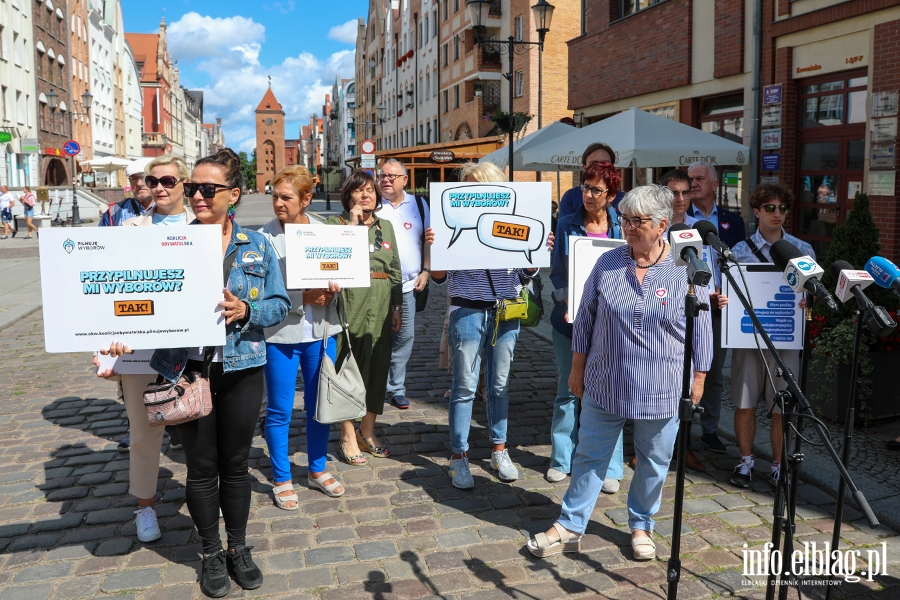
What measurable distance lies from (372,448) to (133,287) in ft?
8.64

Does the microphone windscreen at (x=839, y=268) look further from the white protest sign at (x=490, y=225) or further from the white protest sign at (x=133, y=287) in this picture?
the white protest sign at (x=133, y=287)

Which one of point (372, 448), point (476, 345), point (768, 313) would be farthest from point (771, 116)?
point (372, 448)

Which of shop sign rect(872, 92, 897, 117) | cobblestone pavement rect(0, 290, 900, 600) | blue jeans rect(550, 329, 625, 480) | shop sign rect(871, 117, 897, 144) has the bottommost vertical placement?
cobblestone pavement rect(0, 290, 900, 600)

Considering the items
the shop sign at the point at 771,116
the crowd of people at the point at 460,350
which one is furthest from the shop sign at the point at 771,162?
the crowd of people at the point at 460,350

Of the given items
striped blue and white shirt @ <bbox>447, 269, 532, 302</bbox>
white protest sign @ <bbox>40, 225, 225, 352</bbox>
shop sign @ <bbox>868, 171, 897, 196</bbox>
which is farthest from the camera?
shop sign @ <bbox>868, 171, 897, 196</bbox>

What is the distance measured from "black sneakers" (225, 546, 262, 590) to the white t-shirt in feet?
10.1

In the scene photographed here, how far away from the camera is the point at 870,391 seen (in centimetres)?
584

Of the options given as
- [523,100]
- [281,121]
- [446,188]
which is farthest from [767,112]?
[281,121]

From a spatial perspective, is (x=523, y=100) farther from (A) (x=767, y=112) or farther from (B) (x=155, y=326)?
(B) (x=155, y=326)

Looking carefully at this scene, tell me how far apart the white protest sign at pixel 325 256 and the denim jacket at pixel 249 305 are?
69 cm

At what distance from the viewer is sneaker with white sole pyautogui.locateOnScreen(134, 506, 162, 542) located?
4195mm

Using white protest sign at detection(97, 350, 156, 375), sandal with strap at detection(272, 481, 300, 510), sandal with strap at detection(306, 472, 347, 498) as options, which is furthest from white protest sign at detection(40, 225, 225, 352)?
sandal with strap at detection(306, 472, 347, 498)

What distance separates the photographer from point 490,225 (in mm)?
4992

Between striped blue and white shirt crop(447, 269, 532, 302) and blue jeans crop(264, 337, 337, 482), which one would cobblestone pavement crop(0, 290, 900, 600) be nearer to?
blue jeans crop(264, 337, 337, 482)
